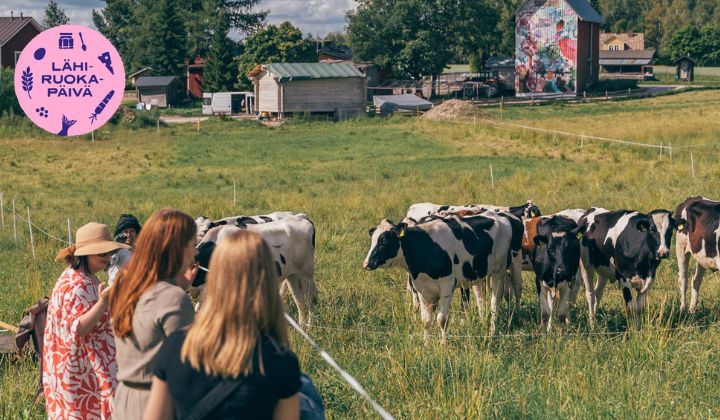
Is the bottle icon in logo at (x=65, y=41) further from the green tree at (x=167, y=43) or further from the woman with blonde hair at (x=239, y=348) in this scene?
the green tree at (x=167, y=43)

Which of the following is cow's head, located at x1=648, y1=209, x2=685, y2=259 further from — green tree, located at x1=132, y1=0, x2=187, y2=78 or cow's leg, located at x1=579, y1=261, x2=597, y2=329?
green tree, located at x1=132, y1=0, x2=187, y2=78

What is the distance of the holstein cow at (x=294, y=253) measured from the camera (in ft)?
37.4

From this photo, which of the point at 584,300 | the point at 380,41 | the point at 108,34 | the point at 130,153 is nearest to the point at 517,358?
the point at 584,300

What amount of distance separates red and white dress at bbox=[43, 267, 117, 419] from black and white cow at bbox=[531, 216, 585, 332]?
20.4ft

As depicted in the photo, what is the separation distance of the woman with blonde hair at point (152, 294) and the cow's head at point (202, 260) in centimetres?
563

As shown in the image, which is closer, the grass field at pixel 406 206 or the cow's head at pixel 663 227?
the grass field at pixel 406 206

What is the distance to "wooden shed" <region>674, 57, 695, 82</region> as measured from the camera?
99.4m

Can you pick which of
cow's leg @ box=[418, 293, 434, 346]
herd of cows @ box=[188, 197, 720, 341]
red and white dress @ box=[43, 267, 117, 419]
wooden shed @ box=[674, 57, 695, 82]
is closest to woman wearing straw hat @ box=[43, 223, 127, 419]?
red and white dress @ box=[43, 267, 117, 419]

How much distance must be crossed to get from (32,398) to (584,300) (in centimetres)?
762

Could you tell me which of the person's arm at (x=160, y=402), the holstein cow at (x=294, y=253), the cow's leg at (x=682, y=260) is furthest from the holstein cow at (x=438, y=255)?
the person's arm at (x=160, y=402)

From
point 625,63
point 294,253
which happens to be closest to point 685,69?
point 625,63

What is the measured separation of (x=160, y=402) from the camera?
12.9ft

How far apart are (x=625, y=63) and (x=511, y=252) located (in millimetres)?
103369

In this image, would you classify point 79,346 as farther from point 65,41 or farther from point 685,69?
point 685,69
